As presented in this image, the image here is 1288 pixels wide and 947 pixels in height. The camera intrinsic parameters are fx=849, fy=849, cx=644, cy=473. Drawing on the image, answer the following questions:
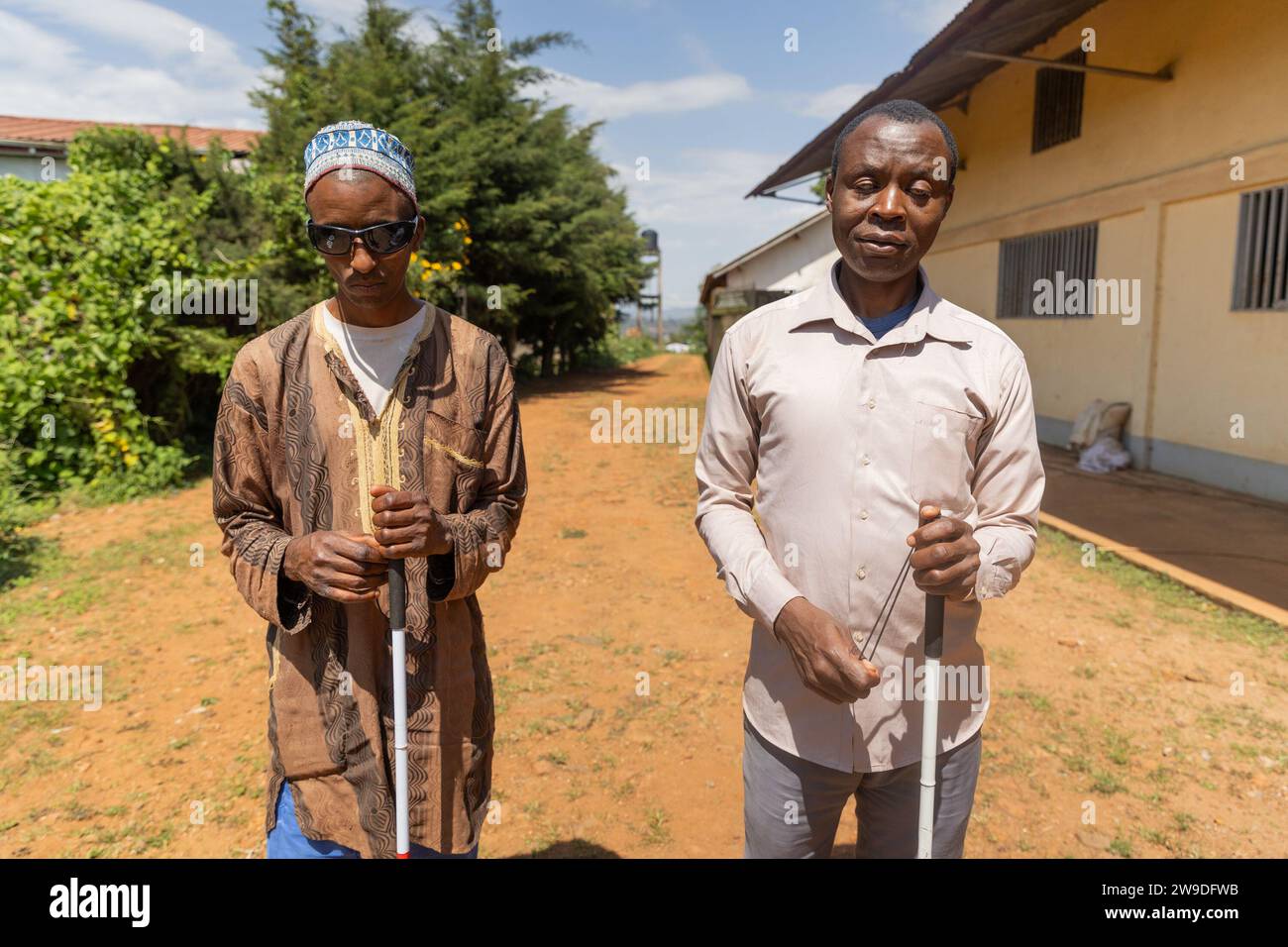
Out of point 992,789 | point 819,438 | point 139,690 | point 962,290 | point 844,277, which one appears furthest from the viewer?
point 962,290

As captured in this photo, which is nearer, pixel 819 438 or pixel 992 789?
pixel 819 438

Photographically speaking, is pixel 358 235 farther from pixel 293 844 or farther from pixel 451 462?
pixel 293 844

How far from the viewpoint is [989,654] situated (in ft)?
16.3

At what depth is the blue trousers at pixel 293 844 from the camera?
1.91 m

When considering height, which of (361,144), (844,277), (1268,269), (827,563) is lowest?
(827,563)

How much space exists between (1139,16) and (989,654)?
876 cm

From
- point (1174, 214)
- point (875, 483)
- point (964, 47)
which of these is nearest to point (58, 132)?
point (964, 47)

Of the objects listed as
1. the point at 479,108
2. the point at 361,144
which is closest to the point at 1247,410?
the point at 361,144

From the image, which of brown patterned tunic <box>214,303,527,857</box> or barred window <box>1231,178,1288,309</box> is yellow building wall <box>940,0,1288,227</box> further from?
brown patterned tunic <box>214,303,527,857</box>

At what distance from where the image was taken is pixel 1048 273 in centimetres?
1214

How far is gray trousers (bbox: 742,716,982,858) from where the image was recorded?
1825 millimetres

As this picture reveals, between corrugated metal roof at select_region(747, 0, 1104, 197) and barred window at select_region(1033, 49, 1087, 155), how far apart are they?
0.49m

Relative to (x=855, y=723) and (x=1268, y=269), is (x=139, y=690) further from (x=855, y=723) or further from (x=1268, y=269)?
(x=1268, y=269)

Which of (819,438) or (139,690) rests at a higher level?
(819,438)
